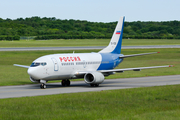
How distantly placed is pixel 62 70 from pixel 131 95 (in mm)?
10404

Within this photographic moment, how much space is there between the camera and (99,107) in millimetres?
20781

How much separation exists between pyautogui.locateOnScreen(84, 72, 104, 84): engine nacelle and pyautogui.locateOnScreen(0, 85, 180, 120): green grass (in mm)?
7744

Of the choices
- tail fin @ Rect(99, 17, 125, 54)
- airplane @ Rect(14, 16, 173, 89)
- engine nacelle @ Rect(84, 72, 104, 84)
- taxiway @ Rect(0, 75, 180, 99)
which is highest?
tail fin @ Rect(99, 17, 125, 54)

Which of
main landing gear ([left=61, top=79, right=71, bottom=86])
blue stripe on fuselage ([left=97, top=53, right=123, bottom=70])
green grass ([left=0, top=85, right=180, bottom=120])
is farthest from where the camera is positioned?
blue stripe on fuselage ([left=97, top=53, right=123, bottom=70])

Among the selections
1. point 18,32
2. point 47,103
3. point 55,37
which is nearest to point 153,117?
point 47,103

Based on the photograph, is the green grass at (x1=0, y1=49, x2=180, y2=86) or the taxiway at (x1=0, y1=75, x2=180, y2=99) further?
the green grass at (x1=0, y1=49, x2=180, y2=86)

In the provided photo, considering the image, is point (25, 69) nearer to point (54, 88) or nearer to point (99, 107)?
point (54, 88)

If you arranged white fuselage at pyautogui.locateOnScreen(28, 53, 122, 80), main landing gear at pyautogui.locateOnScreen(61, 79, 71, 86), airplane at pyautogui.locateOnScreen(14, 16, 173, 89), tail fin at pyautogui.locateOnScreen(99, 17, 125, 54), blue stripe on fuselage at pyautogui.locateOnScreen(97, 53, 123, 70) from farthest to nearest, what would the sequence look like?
tail fin at pyautogui.locateOnScreen(99, 17, 125, 54)
blue stripe on fuselage at pyautogui.locateOnScreen(97, 53, 123, 70)
main landing gear at pyautogui.locateOnScreen(61, 79, 71, 86)
airplane at pyautogui.locateOnScreen(14, 16, 173, 89)
white fuselage at pyautogui.locateOnScreen(28, 53, 122, 80)

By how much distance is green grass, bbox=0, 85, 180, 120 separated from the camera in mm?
18031

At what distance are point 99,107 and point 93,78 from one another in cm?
1417

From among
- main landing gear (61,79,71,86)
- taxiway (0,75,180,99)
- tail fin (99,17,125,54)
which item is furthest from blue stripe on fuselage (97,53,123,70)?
main landing gear (61,79,71,86)

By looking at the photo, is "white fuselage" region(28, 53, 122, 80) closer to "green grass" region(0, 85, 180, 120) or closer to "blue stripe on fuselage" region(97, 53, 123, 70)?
"blue stripe on fuselage" region(97, 53, 123, 70)

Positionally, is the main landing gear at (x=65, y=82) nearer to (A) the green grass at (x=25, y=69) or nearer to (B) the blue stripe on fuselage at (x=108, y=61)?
(B) the blue stripe on fuselage at (x=108, y=61)

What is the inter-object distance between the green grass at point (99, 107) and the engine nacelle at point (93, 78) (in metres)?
7.74
